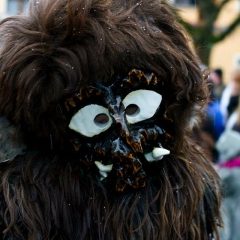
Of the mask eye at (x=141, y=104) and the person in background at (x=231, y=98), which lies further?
the person in background at (x=231, y=98)

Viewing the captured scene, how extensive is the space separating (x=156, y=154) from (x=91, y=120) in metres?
0.19

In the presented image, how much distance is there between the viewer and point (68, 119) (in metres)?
1.58

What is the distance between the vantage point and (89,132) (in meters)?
1.58

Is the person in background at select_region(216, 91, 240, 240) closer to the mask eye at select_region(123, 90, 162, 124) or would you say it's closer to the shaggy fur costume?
the shaggy fur costume

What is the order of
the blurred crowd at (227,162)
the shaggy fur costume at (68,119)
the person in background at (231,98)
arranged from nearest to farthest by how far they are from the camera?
the shaggy fur costume at (68,119) → the blurred crowd at (227,162) → the person in background at (231,98)

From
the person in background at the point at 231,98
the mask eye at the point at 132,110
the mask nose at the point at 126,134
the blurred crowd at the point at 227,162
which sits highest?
the mask eye at the point at 132,110

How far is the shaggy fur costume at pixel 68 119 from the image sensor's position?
1510 millimetres

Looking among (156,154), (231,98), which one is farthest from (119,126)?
(231,98)

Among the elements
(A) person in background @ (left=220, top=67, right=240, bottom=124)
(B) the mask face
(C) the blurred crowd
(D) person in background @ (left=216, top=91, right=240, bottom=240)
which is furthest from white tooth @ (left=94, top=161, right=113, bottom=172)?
(A) person in background @ (left=220, top=67, right=240, bottom=124)

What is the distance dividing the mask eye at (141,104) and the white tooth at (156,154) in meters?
0.09

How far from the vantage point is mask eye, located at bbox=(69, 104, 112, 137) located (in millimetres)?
1571

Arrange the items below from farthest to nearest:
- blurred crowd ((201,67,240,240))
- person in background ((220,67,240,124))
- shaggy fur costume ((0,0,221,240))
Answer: person in background ((220,67,240,124)) → blurred crowd ((201,67,240,240)) → shaggy fur costume ((0,0,221,240))

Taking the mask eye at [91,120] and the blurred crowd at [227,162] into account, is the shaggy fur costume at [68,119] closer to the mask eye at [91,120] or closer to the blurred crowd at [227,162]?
the mask eye at [91,120]

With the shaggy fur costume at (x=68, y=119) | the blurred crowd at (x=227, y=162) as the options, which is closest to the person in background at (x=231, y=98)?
the blurred crowd at (x=227, y=162)
